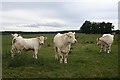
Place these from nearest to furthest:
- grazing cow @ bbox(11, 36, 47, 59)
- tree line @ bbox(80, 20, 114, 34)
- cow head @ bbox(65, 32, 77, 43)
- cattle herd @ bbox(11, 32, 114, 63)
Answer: cow head @ bbox(65, 32, 77, 43) < cattle herd @ bbox(11, 32, 114, 63) < grazing cow @ bbox(11, 36, 47, 59) < tree line @ bbox(80, 20, 114, 34)

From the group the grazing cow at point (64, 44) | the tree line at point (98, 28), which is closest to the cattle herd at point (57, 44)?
the grazing cow at point (64, 44)

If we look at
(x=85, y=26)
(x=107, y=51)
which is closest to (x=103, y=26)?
(x=85, y=26)

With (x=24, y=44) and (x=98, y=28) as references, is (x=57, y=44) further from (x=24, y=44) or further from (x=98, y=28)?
(x=98, y=28)

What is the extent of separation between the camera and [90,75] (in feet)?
39.6

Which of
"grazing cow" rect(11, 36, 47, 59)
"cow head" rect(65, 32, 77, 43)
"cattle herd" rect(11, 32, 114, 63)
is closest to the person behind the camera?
"cow head" rect(65, 32, 77, 43)

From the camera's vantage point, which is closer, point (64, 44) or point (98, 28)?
point (64, 44)

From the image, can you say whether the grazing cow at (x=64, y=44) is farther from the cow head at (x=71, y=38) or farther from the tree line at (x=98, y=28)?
the tree line at (x=98, y=28)

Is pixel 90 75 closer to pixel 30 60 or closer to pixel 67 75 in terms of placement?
pixel 67 75

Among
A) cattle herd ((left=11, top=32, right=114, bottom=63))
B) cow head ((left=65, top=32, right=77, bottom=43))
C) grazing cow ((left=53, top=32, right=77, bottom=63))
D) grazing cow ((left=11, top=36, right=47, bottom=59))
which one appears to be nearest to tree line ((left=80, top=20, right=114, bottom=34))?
cattle herd ((left=11, top=32, right=114, bottom=63))

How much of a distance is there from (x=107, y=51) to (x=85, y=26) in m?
54.0

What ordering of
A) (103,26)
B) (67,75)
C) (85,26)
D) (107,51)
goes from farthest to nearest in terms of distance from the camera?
(85,26) < (103,26) < (107,51) < (67,75)

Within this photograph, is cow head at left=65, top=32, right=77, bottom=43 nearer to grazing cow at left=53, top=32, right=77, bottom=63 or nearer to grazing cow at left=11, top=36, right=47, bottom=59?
grazing cow at left=53, top=32, right=77, bottom=63

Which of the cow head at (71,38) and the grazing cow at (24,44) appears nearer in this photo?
the cow head at (71,38)

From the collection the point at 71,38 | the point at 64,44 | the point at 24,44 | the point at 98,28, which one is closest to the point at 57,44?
the point at 64,44
